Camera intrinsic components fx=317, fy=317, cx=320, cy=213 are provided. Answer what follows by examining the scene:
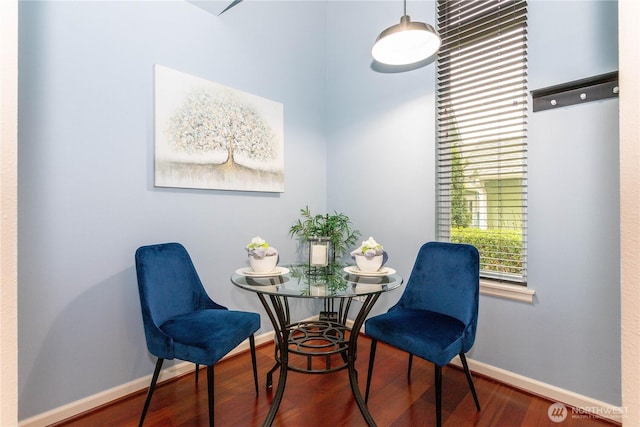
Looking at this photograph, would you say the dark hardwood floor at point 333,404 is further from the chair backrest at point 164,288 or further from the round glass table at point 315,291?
the chair backrest at point 164,288

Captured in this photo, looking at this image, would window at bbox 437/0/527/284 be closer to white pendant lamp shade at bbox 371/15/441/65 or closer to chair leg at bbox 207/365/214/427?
white pendant lamp shade at bbox 371/15/441/65

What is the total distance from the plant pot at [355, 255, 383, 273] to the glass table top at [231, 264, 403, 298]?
4cm

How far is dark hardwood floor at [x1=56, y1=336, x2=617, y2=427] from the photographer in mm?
1777

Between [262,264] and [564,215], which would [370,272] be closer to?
[262,264]

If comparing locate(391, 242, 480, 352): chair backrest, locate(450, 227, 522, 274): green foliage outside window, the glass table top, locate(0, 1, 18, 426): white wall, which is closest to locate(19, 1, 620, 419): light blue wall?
locate(450, 227, 522, 274): green foliage outside window

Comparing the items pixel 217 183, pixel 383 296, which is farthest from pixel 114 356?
pixel 383 296

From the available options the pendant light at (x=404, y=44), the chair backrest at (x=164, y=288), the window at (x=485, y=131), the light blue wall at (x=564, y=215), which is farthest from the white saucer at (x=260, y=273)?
the pendant light at (x=404, y=44)

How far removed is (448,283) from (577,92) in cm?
136

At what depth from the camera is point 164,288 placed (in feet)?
6.32

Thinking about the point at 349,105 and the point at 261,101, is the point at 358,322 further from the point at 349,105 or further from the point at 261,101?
the point at 349,105

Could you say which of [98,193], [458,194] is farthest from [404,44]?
[98,193]

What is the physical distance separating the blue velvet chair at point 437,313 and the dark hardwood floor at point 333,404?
139 millimetres

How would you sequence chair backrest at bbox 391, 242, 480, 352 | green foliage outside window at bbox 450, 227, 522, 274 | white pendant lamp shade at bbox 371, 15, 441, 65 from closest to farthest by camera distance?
white pendant lamp shade at bbox 371, 15, 441, 65 < chair backrest at bbox 391, 242, 480, 352 < green foliage outside window at bbox 450, 227, 522, 274

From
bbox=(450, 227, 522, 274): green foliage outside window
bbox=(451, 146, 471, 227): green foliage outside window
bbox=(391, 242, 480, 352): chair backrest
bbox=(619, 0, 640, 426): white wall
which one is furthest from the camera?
bbox=(451, 146, 471, 227): green foliage outside window
